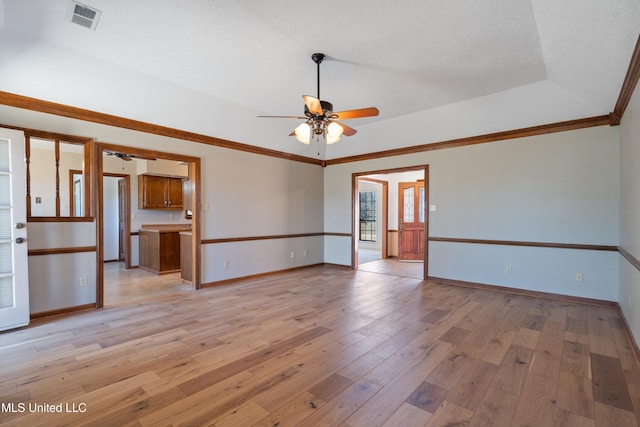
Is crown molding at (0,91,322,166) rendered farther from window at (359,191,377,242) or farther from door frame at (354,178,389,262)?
window at (359,191,377,242)

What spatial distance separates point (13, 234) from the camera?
10.3 ft

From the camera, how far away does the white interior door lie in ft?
10.1

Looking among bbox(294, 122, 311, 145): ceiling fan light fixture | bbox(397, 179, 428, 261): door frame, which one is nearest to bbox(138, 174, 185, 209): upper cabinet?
bbox(294, 122, 311, 145): ceiling fan light fixture

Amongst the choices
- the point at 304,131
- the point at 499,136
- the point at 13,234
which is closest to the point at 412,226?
the point at 499,136

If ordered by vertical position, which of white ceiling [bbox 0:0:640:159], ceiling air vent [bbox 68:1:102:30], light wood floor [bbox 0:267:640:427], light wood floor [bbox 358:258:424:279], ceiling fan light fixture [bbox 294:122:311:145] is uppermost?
ceiling air vent [bbox 68:1:102:30]

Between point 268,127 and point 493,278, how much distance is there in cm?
459

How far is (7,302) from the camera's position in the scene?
3096 mm

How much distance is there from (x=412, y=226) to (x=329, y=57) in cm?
570

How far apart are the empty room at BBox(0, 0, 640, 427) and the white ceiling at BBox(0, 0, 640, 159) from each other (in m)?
0.02

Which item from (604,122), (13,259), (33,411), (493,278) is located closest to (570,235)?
(493,278)

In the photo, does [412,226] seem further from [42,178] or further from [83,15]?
[42,178]

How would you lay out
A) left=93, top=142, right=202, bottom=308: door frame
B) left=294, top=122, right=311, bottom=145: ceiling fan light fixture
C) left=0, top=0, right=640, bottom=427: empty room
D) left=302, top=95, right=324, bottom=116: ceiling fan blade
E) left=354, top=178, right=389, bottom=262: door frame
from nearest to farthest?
Result: 1. left=0, top=0, right=640, bottom=427: empty room
2. left=302, top=95, right=324, bottom=116: ceiling fan blade
3. left=294, top=122, right=311, bottom=145: ceiling fan light fixture
4. left=93, top=142, right=202, bottom=308: door frame
5. left=354, top=178, right=389, bottom=262: door frame

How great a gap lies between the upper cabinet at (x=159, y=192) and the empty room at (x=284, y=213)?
1387mm

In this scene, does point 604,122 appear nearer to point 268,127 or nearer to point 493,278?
point 493,278
